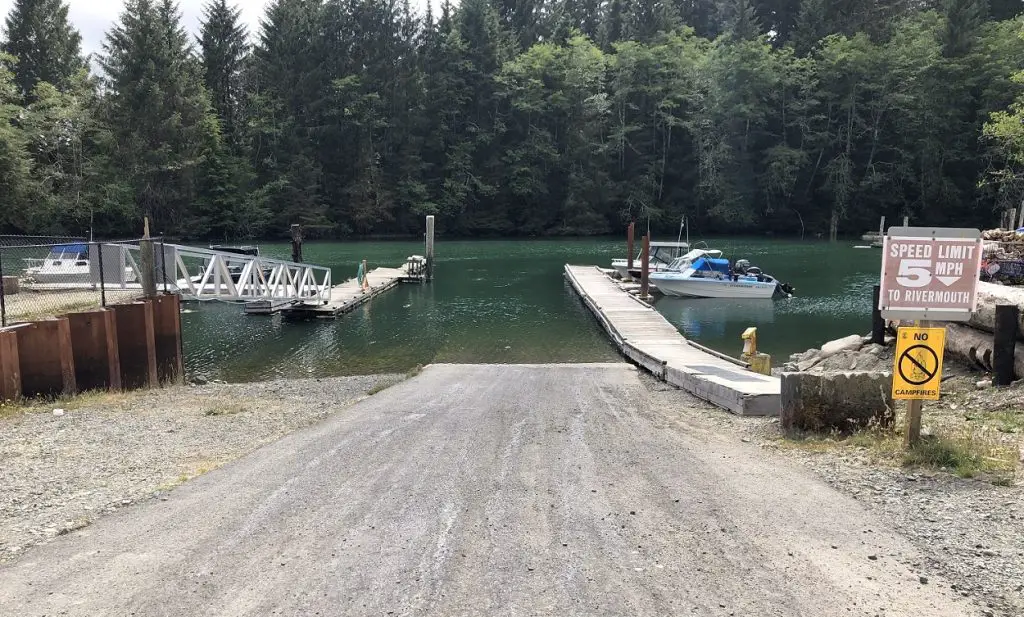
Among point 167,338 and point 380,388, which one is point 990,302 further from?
point 167,338

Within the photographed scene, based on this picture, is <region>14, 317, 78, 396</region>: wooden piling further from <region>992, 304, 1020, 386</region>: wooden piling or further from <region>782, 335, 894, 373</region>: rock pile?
<region>992, 304, 1020, 386</region>: wooden piling

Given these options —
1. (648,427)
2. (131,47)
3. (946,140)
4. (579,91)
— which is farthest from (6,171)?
(946,140)

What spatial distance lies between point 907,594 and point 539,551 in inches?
84.6

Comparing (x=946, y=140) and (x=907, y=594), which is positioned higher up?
(x=946, y=140)

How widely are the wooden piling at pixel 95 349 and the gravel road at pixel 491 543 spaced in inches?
280

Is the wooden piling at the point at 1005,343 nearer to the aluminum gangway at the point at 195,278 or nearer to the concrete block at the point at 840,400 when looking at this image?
the concrete block at the point at 840,400

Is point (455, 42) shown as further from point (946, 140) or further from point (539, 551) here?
point (539, 551)

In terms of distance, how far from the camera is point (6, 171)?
159 feet

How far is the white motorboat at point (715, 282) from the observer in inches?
1215

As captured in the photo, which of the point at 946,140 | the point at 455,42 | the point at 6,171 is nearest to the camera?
the point at 6,171

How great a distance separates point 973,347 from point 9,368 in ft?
46.3

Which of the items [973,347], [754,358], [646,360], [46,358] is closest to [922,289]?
[973,347]

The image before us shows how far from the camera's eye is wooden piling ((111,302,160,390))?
13.6 metres

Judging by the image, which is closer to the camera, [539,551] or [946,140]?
[539,551]
